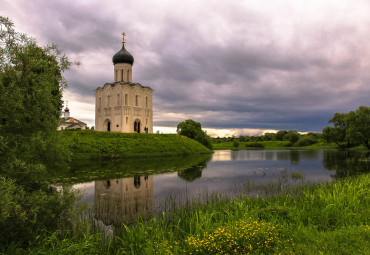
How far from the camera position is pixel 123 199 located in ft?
38.0

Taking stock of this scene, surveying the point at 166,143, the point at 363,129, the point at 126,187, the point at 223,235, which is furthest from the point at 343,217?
the point at 363,129

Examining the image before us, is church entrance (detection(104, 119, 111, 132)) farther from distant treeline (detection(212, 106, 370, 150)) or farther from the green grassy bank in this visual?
distant treeline (detection(212, 106, 370, 150))

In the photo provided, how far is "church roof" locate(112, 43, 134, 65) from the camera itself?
50156 mm

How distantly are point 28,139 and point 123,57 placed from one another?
47068 mm

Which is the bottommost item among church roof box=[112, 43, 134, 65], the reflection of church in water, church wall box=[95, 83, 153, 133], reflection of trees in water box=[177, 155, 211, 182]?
the reflection of church in water

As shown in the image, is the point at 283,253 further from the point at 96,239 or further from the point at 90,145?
the point at 90,145

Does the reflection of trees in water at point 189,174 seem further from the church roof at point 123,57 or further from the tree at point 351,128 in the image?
the tree at point 351,128

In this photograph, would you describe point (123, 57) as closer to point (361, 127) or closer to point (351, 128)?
point (351, 128)

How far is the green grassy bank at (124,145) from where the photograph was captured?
100ft

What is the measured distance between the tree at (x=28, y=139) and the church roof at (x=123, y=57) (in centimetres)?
4577

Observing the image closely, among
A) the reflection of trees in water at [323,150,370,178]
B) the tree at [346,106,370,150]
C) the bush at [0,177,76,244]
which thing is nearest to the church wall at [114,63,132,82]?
the reflection of trees in water at [323,150,370,178]

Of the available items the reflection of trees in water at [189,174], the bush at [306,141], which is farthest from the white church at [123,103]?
the bush at [306,141]

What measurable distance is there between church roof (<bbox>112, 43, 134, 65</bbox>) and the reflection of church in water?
38646mm

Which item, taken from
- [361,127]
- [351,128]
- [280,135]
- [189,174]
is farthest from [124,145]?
[280,135]
